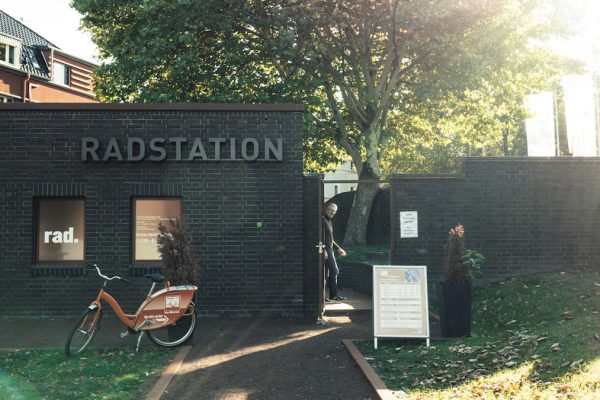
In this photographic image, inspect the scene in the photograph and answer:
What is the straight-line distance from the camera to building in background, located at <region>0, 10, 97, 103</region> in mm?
36062

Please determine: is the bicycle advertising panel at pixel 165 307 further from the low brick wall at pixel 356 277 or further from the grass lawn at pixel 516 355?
the low brick wall at pixel 356 277

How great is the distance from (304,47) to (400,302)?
12020mm

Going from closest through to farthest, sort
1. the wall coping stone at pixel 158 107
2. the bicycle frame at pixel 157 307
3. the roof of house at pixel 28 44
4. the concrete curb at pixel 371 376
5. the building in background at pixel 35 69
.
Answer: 1. the concrete curb at pixel 371 376
2. the bicycle frame at pixel 157 307
3. the wall coping stone at pixel 158 107
4. the building in background at pixel 35 69
5. the roof of house at pixel 28 44

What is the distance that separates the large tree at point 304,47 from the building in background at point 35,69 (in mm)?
15671

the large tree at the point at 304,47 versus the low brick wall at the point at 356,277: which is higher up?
the large tree at the point at 304,47

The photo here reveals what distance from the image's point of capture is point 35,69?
38438mm

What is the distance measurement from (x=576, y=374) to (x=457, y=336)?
3101 millimetres

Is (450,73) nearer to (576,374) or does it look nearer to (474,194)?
(474,194)

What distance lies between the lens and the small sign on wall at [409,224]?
1300cm

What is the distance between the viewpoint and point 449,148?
176ft


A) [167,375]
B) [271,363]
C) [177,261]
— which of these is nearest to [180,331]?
[177,261]

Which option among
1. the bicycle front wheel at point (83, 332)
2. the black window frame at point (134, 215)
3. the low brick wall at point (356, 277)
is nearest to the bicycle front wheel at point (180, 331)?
the bicycle front wheel at point (83, 332)

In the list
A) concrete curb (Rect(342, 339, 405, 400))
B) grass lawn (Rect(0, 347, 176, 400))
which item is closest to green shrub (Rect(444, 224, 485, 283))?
concrete curb (Rect(342, 339, 405, 400))

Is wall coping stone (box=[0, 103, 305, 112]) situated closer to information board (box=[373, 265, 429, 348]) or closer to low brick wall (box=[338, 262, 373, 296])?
information board (box=[373, 265, 429, 348])
